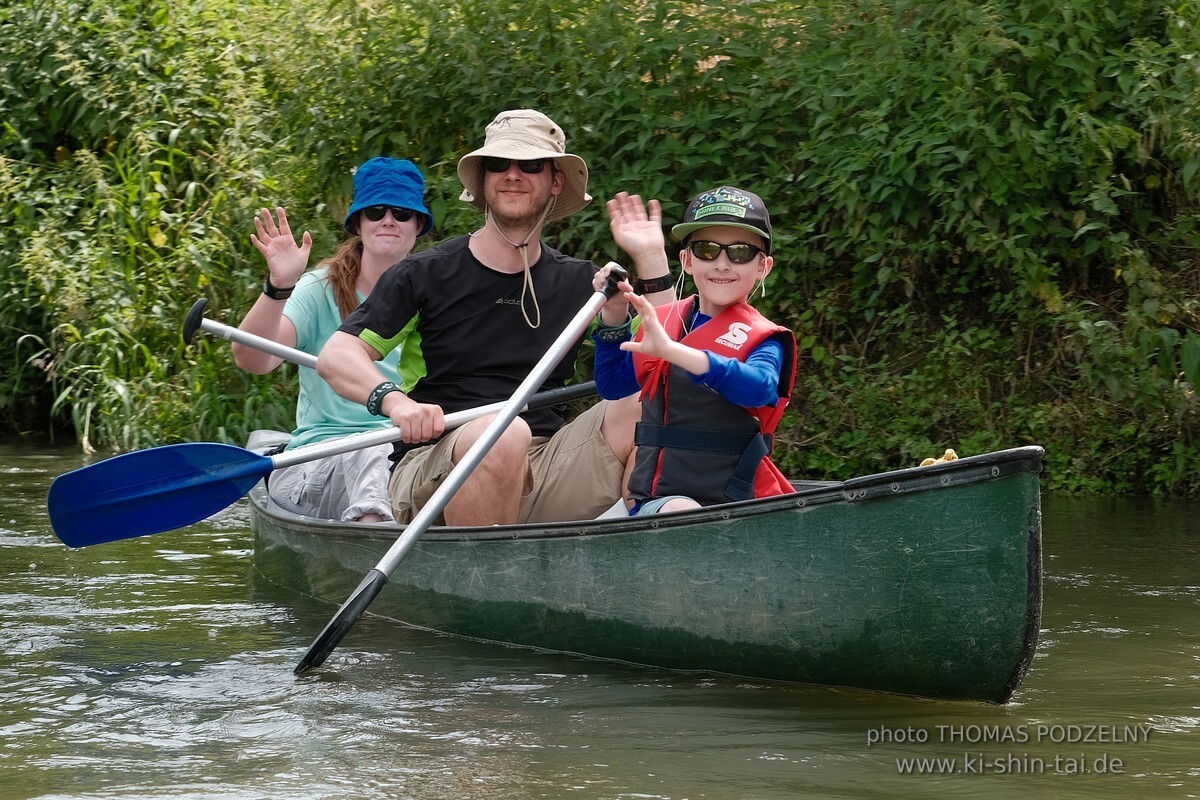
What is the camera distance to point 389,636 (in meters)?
4.46

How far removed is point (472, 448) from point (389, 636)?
82 cm

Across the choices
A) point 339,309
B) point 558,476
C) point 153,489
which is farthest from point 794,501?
point 339,309

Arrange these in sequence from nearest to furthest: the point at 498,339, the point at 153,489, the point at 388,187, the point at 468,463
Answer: the point at 468,463 → the point at 498,339 → the point at 153,489 → the point at 388,187

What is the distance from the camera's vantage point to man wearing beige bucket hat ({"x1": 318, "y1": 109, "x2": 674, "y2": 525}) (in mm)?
4223

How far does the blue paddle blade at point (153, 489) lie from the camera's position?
453 centimetres

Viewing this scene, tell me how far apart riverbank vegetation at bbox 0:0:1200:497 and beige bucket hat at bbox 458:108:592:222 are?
2.56 m

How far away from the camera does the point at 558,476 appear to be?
4.35m

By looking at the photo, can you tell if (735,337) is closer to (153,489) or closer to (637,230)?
(637,230)

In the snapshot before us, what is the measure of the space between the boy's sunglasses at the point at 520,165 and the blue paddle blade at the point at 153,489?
113cm

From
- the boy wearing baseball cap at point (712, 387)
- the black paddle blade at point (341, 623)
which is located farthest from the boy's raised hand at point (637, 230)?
the black paddle blade at point (341, 623)

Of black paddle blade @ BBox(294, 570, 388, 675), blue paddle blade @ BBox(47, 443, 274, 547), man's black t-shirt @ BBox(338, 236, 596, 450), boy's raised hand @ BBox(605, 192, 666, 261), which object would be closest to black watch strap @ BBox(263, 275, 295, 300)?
blue paddle blade @ BBox(47, 443, 274, 547)

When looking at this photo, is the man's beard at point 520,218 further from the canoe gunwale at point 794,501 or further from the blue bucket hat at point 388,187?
the canoe gunwale at point 794,501

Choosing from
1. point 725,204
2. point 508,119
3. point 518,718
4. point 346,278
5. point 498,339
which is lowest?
point 518,718

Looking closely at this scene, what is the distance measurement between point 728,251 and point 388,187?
1.72m
